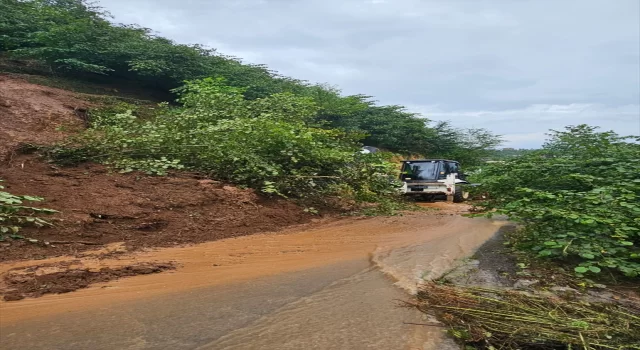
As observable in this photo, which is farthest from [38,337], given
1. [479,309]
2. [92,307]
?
[479,309]

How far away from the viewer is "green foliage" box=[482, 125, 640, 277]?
5.06 m

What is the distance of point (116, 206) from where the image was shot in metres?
6.61

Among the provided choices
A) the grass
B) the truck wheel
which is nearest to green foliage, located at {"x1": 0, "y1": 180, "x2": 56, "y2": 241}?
the grass

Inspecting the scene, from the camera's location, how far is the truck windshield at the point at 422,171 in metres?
15.2

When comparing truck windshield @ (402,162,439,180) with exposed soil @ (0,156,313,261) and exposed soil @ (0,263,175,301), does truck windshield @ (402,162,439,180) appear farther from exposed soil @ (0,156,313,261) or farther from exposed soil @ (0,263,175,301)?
exposed soil @ (0,263,175,301)

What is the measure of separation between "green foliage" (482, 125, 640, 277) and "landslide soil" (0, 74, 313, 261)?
4.17m

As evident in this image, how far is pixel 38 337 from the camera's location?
10.3 feet

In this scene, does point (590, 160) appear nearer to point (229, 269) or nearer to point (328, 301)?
point (328, 301)

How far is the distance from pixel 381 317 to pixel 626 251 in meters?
3.22

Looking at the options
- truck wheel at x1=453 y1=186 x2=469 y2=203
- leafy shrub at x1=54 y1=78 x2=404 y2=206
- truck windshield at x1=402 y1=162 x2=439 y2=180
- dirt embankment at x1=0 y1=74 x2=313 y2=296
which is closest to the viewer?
dirt embankment at x1=0 y1=74 x2=313 y2=296

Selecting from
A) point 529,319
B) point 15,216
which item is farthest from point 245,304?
point 15,216

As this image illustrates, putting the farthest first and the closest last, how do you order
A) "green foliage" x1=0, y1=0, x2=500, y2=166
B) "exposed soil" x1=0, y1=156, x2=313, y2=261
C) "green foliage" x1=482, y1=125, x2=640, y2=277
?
"green foliage" x1=0, y1=0, x2=500, y2=166 → "exposed soil" x1=0, y1=156, x2=313, y2=261 → "green foliage" x1=482, y1=125, x2=640, y2=277

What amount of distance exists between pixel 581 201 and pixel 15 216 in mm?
7441

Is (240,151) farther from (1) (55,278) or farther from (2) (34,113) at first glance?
(2) (34,113)
